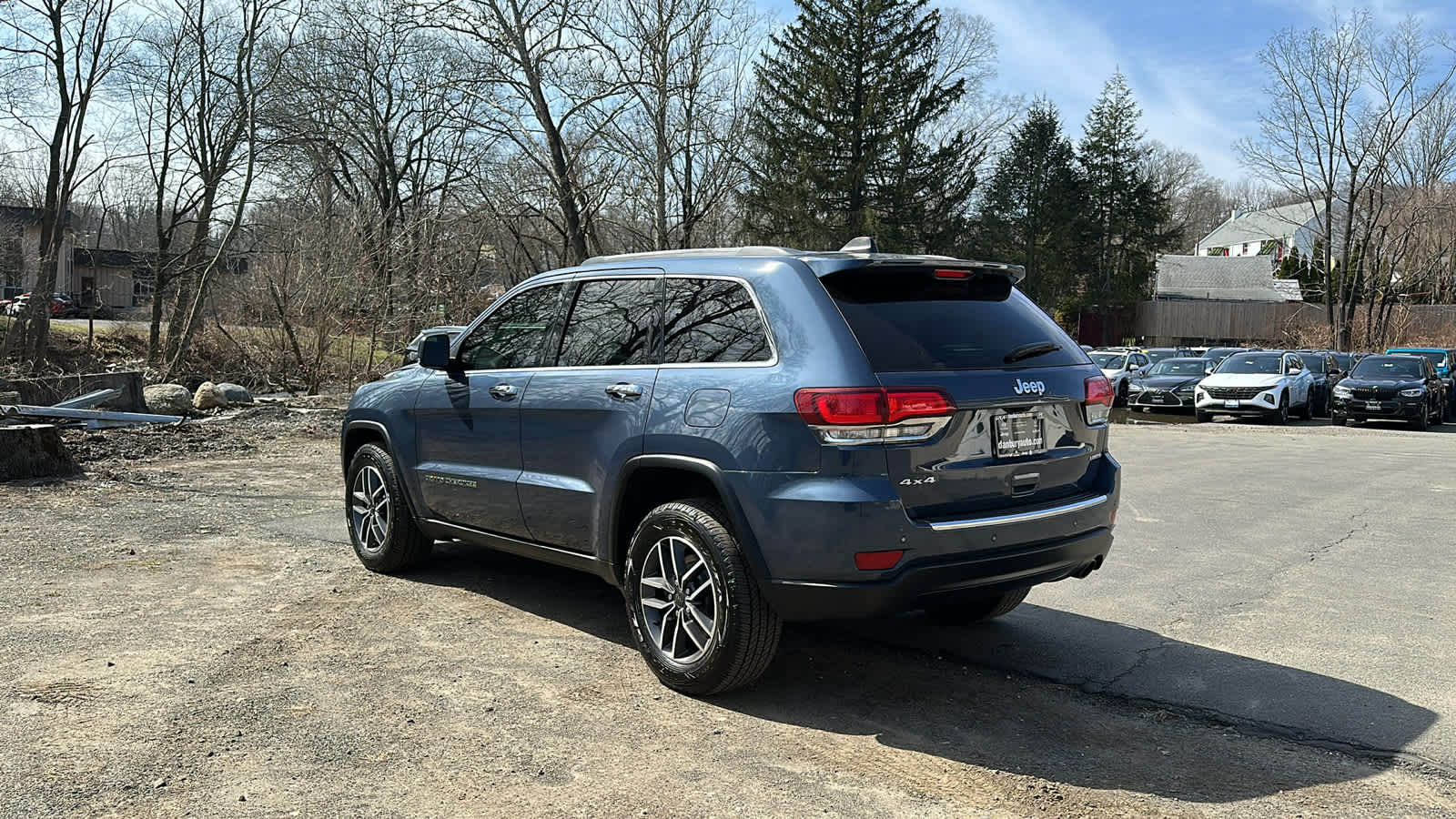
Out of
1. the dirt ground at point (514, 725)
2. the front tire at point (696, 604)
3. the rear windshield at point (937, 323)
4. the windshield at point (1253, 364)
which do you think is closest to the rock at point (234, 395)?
the dirt ground at point (514, 725)

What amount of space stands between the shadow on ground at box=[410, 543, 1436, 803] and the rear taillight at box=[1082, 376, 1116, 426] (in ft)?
3.95

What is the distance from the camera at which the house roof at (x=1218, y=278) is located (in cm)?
7888

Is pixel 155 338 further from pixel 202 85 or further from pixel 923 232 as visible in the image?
pixel 923 232

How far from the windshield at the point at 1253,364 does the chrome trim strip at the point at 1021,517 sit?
22.5 metres

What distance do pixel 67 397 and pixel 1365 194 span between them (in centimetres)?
4787

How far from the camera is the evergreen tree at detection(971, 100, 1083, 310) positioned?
55.5 metres

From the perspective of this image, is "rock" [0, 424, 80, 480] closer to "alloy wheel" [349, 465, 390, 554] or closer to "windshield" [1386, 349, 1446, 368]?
"alloy wheel" [349, 465, 390, 554]

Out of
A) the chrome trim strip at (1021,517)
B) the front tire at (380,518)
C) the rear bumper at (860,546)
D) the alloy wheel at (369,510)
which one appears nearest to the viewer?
the rear bumper at (860,546)

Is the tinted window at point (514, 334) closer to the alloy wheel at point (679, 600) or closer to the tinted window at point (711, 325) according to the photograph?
the tinted window at point (711, 325)

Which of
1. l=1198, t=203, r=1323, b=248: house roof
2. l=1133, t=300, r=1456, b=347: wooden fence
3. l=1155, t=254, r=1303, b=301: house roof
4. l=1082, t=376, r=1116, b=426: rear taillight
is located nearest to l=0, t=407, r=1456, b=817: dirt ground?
l=1082, t=376, r=1116, b=426: rear taillight

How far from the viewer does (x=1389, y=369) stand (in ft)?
79.7

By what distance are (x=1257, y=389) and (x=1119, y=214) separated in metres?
37.4

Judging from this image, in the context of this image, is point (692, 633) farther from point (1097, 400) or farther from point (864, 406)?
point (1097, 400)

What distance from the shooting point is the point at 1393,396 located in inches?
907
